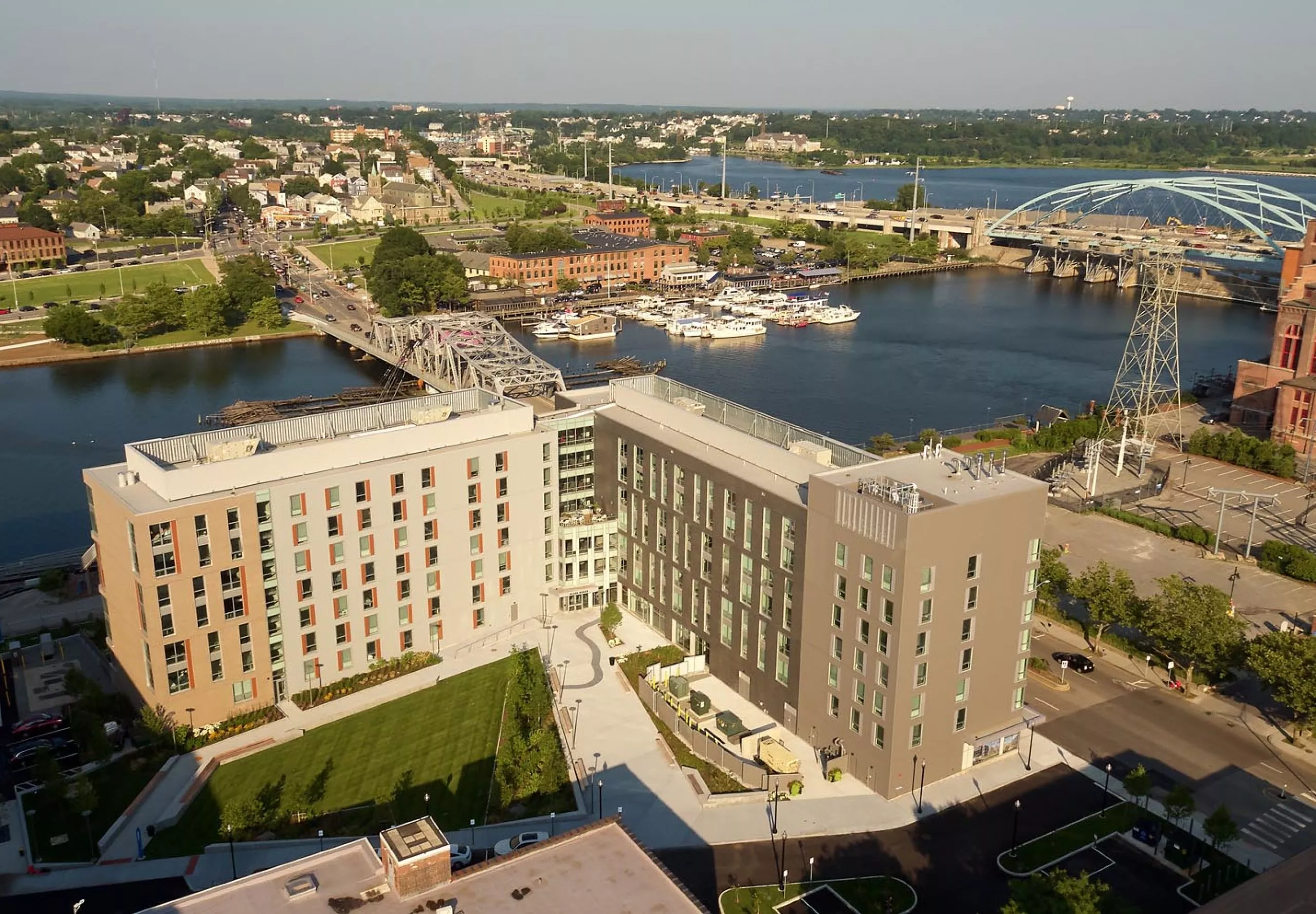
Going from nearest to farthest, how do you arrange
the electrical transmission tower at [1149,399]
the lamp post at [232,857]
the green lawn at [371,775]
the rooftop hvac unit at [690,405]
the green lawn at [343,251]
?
the lamp post at [232,857] < the green lawn at [371,775] < the rooftop hvac unit at [690,405] < the electrical transmission tower at [1149,399] < the green lawn at [343,251]

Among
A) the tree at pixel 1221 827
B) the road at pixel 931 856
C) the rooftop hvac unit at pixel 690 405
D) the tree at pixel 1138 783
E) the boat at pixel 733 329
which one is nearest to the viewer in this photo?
the road at pixel 931 856

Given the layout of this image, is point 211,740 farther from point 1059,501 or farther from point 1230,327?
point 1230,327

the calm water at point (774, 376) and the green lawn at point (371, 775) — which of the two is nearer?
the green lawn at point (371, 775)

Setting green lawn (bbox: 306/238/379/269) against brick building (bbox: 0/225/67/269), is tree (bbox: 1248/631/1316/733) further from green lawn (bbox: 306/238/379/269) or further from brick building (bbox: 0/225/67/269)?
brick building (bbox: 0/225/67/269)

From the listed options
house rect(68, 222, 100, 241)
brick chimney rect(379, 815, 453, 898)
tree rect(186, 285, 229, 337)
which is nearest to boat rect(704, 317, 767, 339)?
tree rect(186, 285, 229, 337)

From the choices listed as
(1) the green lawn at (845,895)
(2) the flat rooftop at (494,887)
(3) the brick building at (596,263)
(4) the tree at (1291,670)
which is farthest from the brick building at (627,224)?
(2) the flat rooftop at (494,887)

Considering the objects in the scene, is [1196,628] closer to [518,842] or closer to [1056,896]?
[1056,896]

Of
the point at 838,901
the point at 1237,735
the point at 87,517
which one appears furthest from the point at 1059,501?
the point at 87,517

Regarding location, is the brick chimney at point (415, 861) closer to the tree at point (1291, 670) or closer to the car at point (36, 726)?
the car at point (36, 726)
